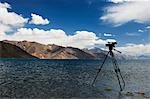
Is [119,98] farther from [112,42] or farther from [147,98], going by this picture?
[112,42]

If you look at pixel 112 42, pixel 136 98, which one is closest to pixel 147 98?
pixel 136 98

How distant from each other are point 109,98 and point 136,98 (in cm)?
283

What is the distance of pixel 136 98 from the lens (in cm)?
3175

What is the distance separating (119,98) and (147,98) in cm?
302

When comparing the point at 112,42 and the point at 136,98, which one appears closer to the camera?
the point at 112,42

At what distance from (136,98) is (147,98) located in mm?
1342

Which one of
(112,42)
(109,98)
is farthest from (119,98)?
(112,42)

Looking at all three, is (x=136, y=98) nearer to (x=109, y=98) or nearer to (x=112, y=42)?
(x=109, y=98)

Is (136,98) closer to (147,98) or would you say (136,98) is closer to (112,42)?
(147,98)

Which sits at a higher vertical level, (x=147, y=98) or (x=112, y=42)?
(x=112, y=42)

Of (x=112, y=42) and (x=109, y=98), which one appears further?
(x=109, y=98)

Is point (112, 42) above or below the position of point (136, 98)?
above

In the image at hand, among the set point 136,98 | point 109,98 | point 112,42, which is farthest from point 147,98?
point 112,42

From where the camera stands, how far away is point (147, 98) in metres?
32.2
